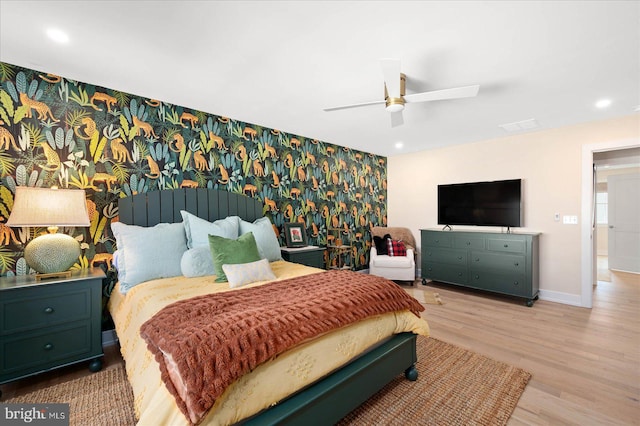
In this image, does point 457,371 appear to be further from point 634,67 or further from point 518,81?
point 634,67

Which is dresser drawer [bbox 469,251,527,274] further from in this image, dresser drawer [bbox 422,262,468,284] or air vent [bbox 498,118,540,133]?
air vent [bbox 498,118,540,133]

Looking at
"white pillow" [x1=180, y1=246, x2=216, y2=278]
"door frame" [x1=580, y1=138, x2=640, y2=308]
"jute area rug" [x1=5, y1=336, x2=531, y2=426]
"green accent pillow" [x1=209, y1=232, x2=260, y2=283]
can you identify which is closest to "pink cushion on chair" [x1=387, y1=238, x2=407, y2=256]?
"door frame" [x1=580, y1=138, x2=640, y2=308]

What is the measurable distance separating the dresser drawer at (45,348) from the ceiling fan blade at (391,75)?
9.45 ft

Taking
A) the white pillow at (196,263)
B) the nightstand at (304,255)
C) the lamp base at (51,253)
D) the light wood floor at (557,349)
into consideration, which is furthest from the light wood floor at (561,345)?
the lamp base at (51,253)

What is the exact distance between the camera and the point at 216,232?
2.71m

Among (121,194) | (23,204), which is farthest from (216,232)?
(23,204)

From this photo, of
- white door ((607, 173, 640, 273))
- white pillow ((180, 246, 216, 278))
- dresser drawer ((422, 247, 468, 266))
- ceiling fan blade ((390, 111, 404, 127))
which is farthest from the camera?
white door ((607, 173, 640, 273))

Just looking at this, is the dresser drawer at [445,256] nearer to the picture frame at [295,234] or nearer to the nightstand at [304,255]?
the nightstand at [304,255]

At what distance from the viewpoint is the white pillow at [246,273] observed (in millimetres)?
2125

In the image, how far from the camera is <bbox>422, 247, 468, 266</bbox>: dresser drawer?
14.1 feet

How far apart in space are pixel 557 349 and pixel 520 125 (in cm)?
268

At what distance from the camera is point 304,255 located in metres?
3.53

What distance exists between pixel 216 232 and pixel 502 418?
8.39 feet

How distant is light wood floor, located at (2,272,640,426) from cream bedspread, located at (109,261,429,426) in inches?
32.6
